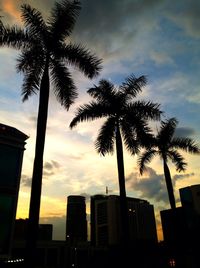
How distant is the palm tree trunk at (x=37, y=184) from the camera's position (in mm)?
11804

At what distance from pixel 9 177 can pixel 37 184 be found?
3010cm

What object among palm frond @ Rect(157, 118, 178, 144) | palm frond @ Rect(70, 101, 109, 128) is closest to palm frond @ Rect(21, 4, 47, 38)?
palm frond @ Rect(70, 101, 109, 128)

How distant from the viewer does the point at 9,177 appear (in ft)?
135

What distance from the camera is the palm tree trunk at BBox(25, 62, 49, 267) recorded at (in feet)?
38.7

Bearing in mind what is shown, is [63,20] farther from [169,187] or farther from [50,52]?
[169,187]

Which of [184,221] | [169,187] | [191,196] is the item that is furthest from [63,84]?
[191,196]

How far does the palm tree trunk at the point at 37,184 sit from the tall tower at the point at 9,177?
28271 mm

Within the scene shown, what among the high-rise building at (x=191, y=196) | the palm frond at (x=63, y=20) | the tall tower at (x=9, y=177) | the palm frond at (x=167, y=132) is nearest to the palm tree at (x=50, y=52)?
the palm frond at (x=63, y=20)

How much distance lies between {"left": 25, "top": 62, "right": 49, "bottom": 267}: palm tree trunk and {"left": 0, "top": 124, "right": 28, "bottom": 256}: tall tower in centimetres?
2827

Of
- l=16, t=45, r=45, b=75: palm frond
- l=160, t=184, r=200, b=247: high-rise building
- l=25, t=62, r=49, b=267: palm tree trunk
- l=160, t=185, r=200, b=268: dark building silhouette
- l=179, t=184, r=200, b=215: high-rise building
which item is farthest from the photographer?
l=179, t=184, r=200, b=215: high-rise building

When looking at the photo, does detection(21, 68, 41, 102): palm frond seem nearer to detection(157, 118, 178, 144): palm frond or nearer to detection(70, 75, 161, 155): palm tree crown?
detection(70, 75, 161, 155): palm tree crown

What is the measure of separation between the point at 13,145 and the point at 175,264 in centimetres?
2701

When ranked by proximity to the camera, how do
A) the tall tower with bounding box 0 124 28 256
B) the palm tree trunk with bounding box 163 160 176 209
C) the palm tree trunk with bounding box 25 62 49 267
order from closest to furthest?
the palm tree trunk with bounding box 25 62 49 267 → the palm tree trunk with bounding box 163 160 176 209 → the tall tower with bounding box 0 124 28 256

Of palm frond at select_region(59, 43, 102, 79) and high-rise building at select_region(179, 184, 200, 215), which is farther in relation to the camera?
high-rise building at select_region(179, 184, 200, 215)
